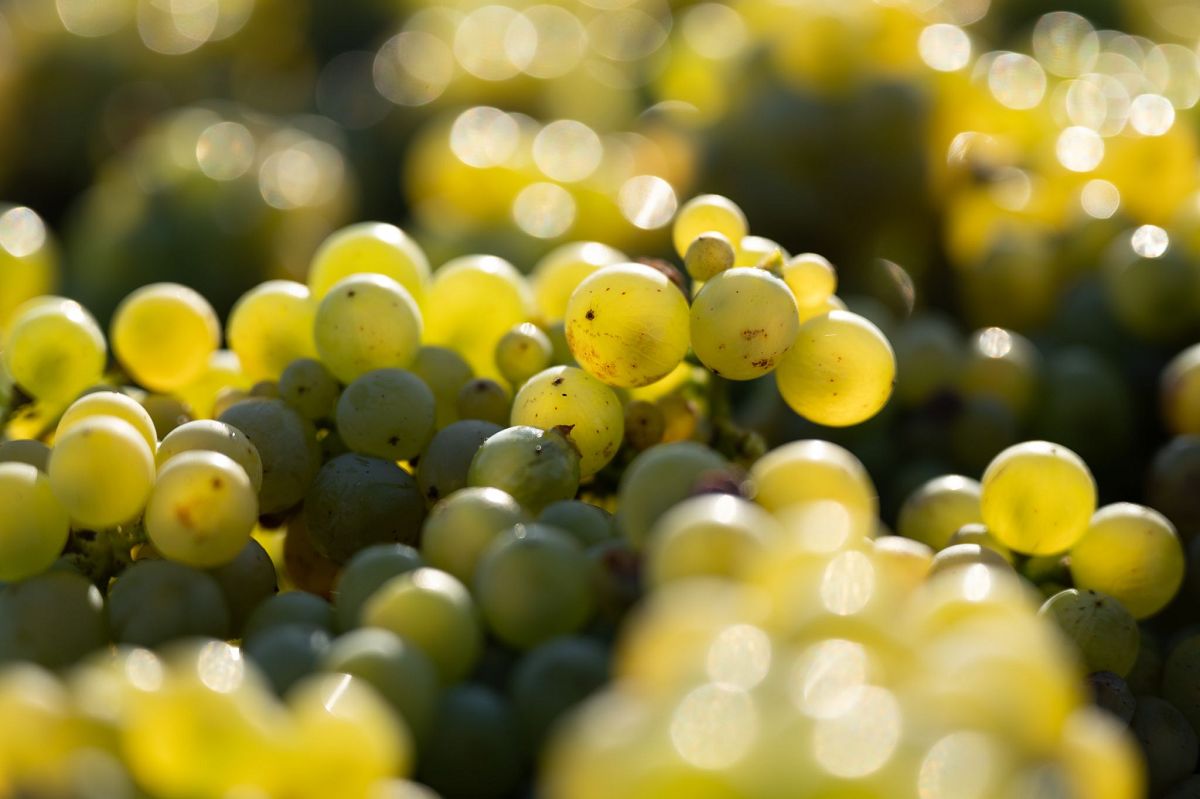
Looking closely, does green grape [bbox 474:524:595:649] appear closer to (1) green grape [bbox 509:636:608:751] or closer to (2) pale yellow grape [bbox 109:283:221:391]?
(1) green grape [bbox 509:636:608:751]

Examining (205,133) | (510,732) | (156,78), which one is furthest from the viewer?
(156,78)

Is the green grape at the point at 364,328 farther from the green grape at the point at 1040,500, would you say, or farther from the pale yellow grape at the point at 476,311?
the green grape at the point at 1040,500

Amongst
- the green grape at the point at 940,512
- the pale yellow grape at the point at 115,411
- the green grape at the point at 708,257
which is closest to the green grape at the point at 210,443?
the pale yellow grape at the point at 115,411

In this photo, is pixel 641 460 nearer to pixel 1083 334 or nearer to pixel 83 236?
pixel 1083 334

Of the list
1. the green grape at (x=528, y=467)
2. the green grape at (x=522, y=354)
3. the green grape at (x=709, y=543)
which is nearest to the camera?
the green grape at (x=709, y=543)

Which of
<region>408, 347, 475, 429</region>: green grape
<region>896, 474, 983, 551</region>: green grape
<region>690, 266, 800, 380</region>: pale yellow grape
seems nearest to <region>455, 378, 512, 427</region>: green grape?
<region>408, 347, 475, 429</region>: green grape

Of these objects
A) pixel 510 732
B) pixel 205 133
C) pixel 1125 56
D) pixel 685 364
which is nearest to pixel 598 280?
pixel 685 364

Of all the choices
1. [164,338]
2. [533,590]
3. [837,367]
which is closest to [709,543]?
[533,590]
